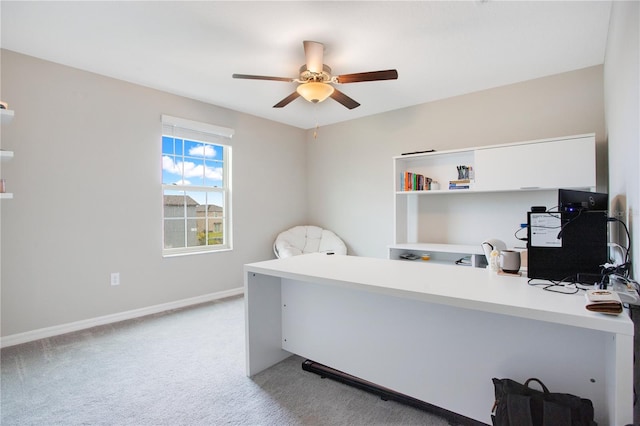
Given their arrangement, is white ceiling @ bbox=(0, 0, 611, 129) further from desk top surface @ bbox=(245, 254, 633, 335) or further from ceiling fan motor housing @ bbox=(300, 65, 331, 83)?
desk top surface @ bbox=(245, 254, 633, 335)

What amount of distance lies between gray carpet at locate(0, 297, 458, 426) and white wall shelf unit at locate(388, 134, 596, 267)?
6.69 feet

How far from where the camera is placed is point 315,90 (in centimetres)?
258

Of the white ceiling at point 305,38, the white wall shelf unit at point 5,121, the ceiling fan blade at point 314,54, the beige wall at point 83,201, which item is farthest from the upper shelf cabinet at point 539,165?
the white wall shelf unit at point 5,121

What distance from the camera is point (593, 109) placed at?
293cm

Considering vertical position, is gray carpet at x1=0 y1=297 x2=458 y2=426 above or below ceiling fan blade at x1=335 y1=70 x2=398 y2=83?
below

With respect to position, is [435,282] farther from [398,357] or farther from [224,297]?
[224,297]

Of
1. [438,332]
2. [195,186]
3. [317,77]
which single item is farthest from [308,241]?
[438,332]

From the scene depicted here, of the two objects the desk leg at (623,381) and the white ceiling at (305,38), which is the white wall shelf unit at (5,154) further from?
the desk leg at (623,381)

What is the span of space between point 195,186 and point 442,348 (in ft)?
11.0

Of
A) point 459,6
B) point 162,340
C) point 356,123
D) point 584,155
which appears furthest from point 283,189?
point 584,155

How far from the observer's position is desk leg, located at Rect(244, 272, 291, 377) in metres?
2.07

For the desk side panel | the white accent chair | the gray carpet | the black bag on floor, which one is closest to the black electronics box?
the desk side panel

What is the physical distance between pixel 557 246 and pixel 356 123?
3572 mm

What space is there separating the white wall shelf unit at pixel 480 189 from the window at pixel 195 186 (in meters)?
2.29
